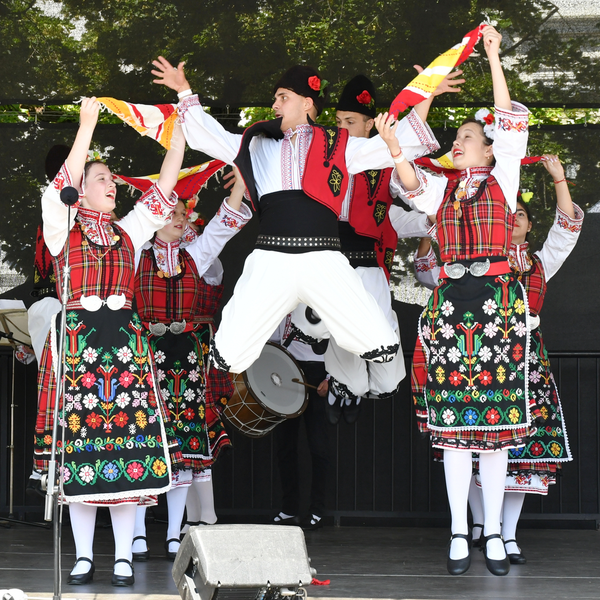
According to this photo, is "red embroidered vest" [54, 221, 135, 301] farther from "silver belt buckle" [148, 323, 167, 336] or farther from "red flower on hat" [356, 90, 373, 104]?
"red flower on hat" [356, 90, 373, 104]

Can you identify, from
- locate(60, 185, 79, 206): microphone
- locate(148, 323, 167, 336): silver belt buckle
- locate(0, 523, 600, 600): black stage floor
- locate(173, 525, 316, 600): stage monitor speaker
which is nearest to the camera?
locate(173, 525, 316, 600): stage monitor speaker

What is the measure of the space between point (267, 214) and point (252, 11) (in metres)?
2.13

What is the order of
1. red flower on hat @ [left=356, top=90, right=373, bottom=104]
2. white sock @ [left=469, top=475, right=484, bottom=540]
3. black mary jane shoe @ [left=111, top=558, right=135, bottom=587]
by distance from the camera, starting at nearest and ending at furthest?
black mary jane shoe @ [left=111, top=558, right=135, bottom=587] < white sock @ [left=469, top=475, right=484, bottom=540] < red flower on hat @ [left=356, top=90, right=373, bottom=104]

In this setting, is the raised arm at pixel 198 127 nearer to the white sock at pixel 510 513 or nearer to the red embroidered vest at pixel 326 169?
the red embroidered vest at pixel 326 169

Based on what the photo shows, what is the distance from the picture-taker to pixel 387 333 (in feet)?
12.4

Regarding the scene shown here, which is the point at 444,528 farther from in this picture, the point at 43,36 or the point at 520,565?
the point at 43,36

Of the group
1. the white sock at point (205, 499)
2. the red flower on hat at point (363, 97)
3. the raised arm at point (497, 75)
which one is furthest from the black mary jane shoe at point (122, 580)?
the red flower on hat at point (363, 97)

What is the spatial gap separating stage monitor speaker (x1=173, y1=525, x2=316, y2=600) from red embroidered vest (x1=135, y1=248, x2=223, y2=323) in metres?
1.66

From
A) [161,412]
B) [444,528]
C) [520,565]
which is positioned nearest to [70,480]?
[161,412]

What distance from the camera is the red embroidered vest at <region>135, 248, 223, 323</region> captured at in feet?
14.3

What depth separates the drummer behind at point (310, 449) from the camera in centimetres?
524

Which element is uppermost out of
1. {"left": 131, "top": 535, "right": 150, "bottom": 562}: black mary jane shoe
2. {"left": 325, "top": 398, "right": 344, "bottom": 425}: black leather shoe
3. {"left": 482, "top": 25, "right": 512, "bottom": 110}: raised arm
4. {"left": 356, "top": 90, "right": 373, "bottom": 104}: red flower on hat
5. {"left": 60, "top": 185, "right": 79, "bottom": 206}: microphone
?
{"left": 356, "top": 90, "right": 373, "bottom": 104}: red flower on hat

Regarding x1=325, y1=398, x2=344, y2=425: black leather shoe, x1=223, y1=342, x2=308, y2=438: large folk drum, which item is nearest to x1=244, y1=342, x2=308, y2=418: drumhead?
x1=223, y1=342, x2=308, y2=438: large folk drum

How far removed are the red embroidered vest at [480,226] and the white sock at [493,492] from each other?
80cm
